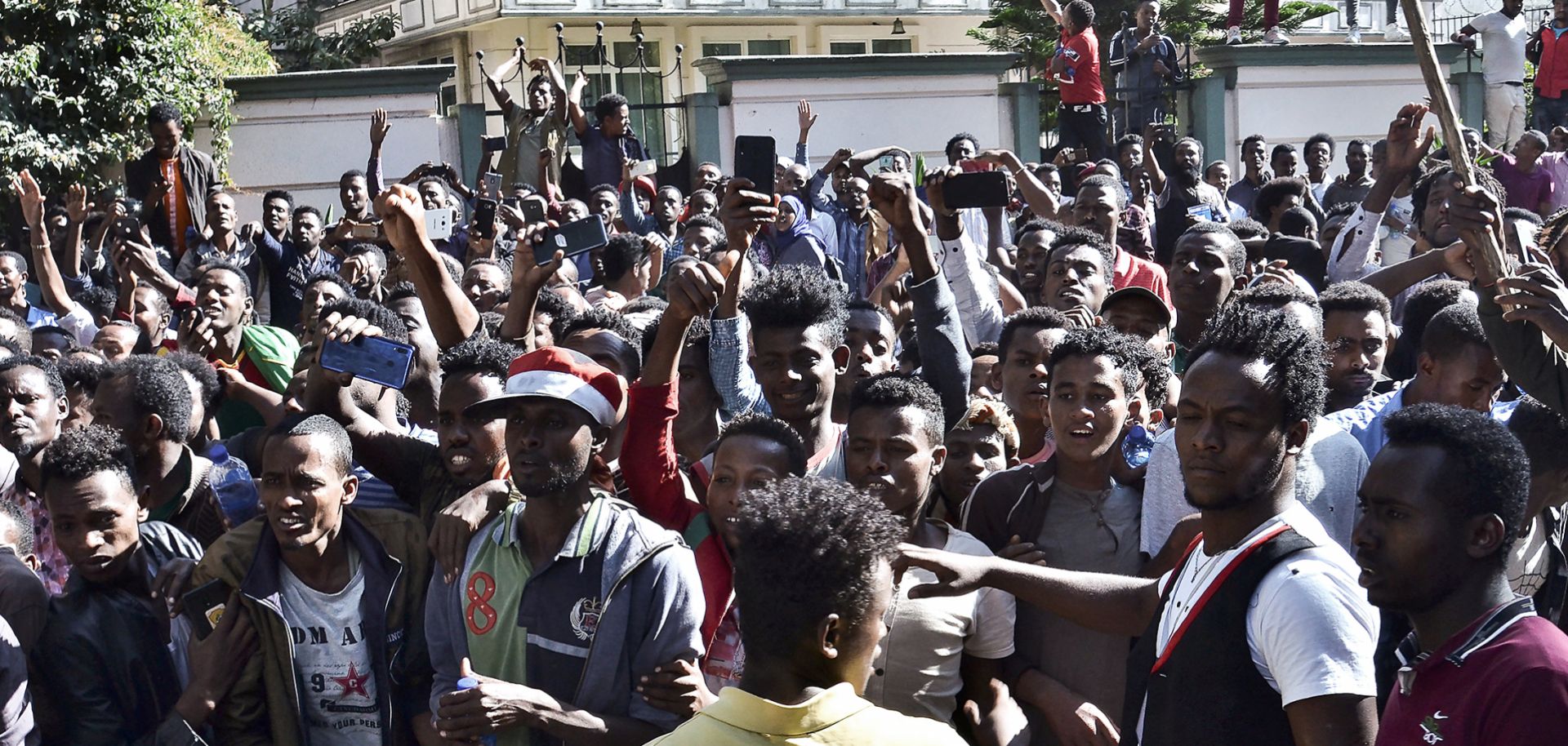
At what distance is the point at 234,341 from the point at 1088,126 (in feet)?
31.5

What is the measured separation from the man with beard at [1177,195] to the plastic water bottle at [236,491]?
6.91 meters

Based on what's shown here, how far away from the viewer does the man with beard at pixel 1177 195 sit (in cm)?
1052

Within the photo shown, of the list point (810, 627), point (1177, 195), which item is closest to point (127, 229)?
point (1177, 195)

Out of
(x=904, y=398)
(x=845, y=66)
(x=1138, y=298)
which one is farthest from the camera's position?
(x=845, y=66)

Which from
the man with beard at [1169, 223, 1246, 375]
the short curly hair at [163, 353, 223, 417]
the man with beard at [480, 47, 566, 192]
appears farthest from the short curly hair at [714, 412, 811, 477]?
the man with beard at [480, 47, 566, 192]

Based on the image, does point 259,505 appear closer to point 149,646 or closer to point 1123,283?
point 149,646

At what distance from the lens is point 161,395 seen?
462 cm

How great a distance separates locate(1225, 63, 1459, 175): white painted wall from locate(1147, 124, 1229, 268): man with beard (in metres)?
4.88

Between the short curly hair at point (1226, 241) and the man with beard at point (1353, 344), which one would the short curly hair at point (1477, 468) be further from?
the short curly hair at point (1226, 241)

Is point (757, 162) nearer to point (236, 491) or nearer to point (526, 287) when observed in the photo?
point (526, 287)

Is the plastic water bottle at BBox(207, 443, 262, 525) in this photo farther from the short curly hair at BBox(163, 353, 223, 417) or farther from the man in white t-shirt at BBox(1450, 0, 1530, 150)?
the man in white t-shirt at BBox(1450, 0, 1530, 150)

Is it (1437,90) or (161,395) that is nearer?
(1437,90)

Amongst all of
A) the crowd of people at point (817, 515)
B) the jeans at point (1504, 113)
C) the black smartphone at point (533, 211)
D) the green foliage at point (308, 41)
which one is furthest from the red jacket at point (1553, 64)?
the green foliage at point (308, 41)

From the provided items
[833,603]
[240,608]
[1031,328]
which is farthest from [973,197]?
[833,603]
